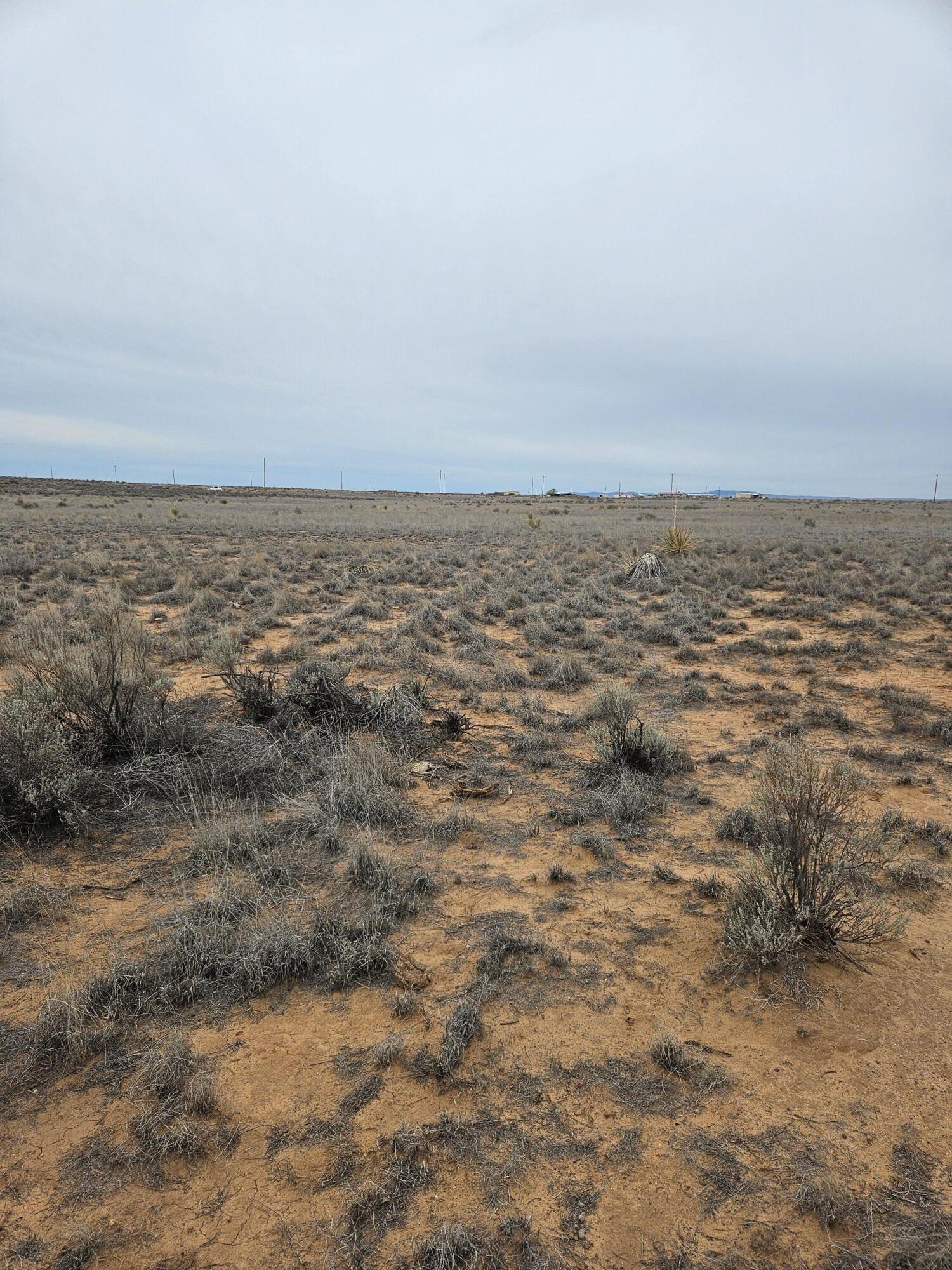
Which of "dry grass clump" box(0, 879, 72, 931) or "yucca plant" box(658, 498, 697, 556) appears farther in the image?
"yucca plant" box(658, 498, 697, 556)

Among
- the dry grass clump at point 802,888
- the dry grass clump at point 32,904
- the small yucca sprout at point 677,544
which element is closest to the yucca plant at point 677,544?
the small yucca sprout at point 677,544

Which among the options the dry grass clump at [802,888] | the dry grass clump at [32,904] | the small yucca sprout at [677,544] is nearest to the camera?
the dry grass clump at [802,888]

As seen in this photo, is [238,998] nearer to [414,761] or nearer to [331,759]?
[331,759]

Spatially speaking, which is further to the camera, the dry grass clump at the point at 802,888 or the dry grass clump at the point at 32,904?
the dry grass clump at the point at 32,904

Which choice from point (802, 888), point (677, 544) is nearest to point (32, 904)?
point (802, 888)

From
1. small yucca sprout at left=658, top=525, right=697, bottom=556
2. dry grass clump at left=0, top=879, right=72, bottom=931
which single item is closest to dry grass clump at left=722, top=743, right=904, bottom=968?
dry grass clump at left=0, top=879, right=72, bottom=931

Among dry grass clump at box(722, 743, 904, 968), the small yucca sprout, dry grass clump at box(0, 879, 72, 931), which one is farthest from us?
the small yucca sprout

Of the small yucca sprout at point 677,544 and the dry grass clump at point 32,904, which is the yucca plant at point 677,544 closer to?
the small yucca sprout at point 677,544

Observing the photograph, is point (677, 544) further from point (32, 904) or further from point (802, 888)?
point (32, 904)

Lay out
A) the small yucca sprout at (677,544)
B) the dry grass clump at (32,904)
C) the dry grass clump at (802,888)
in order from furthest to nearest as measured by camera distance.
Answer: the small yucca sprout at (677,544) < the dry grass clump at (32,904) < the dry grass clump at (802,888)

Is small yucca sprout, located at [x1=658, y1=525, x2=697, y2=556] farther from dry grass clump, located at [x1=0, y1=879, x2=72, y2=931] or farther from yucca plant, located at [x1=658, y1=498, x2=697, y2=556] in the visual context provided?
dry grass clump, located at [x1=0, y1=879, x2=72, y2=931]

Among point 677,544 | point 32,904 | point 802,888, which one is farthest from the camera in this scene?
point 677,544

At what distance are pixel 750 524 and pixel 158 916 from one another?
107 ft

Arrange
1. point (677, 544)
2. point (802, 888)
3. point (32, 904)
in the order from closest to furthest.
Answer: point (802, 888), point (32, 904), point (677, 544)
